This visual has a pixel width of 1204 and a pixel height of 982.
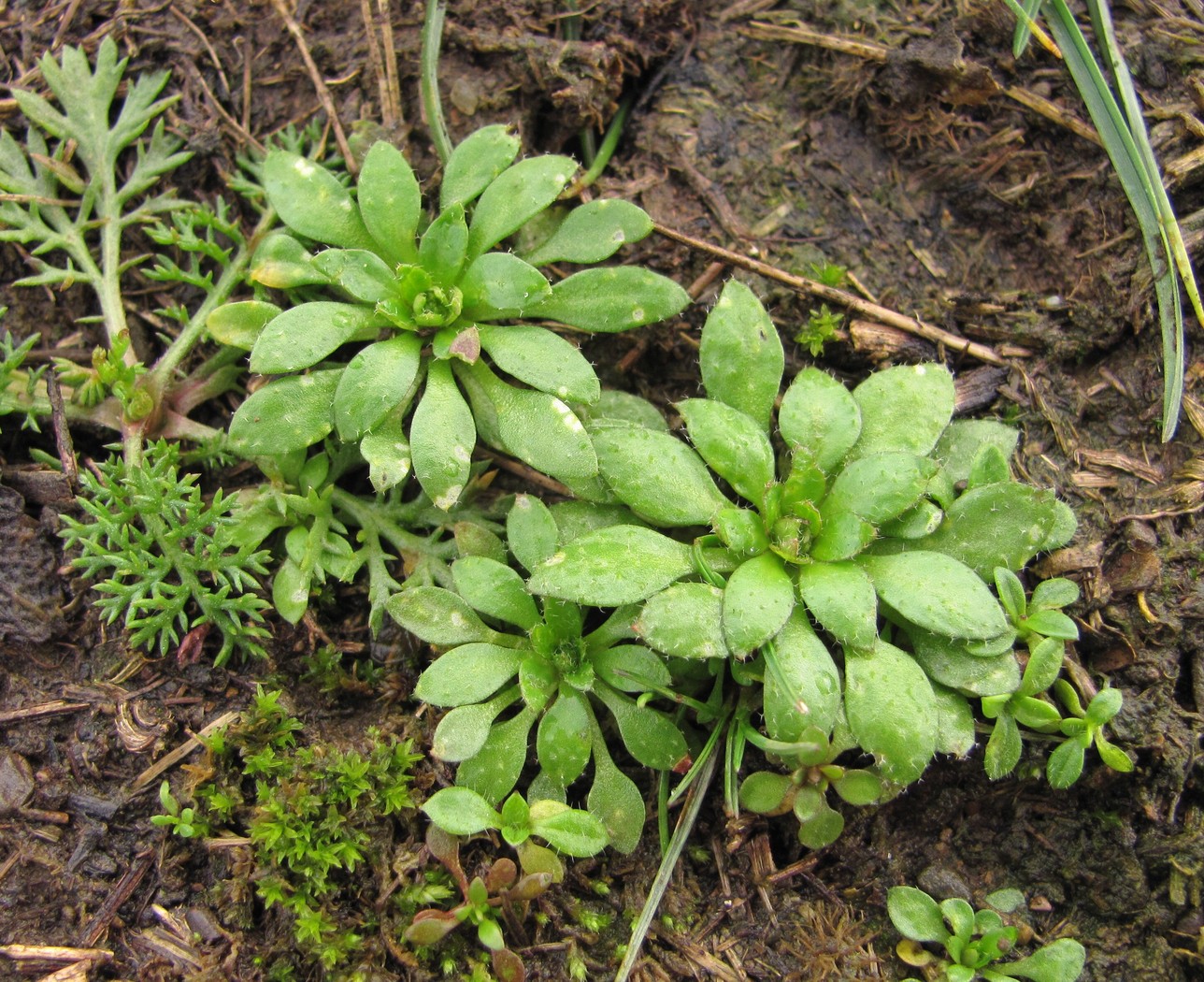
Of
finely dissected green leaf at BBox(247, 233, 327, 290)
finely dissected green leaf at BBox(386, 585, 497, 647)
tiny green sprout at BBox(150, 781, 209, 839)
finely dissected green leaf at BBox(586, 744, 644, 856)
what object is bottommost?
tiny green sprout at BBox(150, 781, 209, 839)

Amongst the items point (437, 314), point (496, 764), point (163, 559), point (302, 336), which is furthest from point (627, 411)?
point (163, 559)

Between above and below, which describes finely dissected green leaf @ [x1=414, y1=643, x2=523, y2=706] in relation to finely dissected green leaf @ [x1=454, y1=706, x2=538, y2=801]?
above

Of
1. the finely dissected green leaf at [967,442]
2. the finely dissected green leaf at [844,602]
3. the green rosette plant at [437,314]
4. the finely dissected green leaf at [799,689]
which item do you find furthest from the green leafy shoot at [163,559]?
the finely dissected green leaf at [967,442]

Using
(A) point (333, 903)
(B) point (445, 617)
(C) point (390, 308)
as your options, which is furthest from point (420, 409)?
(A) point (333, 903)

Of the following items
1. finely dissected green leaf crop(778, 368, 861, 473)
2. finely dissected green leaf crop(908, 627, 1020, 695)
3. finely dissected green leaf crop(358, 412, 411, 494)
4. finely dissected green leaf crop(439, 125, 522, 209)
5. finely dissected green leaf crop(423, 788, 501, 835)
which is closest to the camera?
finely dissected green leaf crop(423, 788, 501, 835)

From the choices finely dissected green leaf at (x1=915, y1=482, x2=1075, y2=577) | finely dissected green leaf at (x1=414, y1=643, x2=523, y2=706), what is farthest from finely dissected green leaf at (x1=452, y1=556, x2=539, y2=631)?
finely dissected green leaf at (x1=915, y1=482, x2=1075, y2=577)

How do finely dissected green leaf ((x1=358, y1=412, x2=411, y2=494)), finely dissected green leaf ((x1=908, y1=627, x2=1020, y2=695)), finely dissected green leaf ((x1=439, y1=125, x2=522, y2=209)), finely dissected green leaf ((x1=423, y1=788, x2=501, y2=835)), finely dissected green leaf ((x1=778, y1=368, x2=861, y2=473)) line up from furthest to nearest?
finely dissected green leaf ((x1=439, y1=125, x2=522, y2=209))
finely dissected green leaf ((x1=778, y1=368, x2=861, y2=473))
finely dissected green leaf ((x1=358, y1=412, x2=411, y2=494))
finely dissected green leaf ((x1=908, y1=627, x2=1020, y2=695))
finely dissected green leaf ((x1=423, y1=788, x2=501, y2=835))

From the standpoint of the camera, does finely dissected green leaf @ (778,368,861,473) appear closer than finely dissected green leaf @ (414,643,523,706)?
No

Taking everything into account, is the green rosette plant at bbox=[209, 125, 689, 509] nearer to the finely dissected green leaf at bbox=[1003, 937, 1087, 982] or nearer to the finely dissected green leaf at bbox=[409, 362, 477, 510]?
the finely dissected green leaf at bbox=[409, 362, 477, 510]
